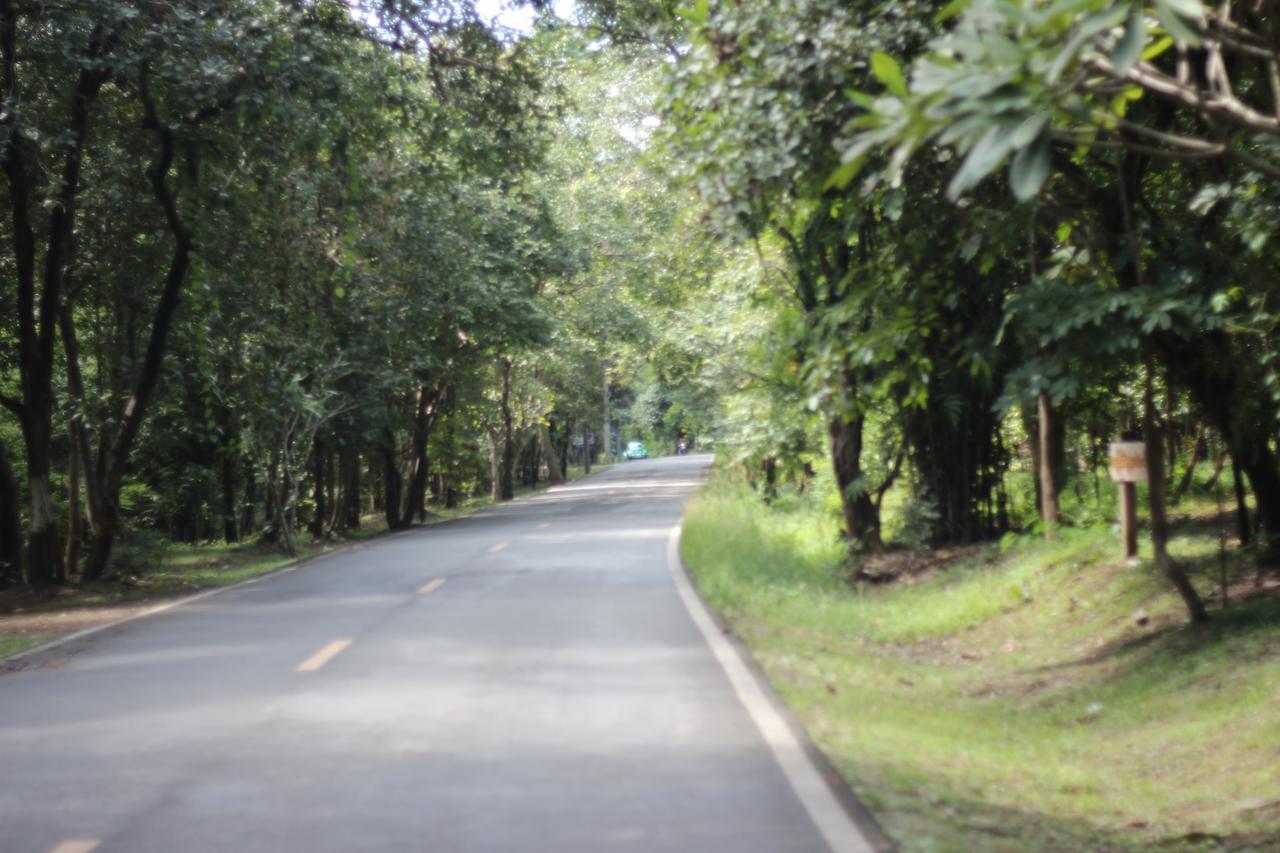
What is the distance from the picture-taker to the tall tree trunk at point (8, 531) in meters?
20.0

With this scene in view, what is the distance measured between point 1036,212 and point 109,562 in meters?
15.7

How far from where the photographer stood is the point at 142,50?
16062 millimetres

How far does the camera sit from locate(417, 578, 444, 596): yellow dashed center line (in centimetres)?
1715

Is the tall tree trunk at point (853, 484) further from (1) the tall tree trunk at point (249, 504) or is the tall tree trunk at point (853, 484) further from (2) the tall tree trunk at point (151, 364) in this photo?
(1) the tall tree trunk at point (249, 504)

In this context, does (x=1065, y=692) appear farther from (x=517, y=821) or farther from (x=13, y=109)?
(x=13, y=109)

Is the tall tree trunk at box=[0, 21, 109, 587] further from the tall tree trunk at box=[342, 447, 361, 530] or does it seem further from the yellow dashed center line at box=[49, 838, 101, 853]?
the tall tree trunk at box=[342, 447, 361, 530]

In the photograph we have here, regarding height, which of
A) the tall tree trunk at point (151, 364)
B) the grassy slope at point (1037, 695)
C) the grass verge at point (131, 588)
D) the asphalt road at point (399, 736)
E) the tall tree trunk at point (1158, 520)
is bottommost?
the grassy slope at point (1037, 695)

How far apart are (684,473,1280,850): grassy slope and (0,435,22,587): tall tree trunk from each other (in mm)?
9967

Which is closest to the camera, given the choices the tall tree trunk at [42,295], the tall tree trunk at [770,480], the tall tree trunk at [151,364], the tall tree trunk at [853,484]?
the tall tree trunk at [42,295]

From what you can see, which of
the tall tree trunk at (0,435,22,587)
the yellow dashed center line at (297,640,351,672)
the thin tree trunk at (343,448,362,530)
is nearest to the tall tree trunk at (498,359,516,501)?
the thin tree trunk at (343,448,362,530)

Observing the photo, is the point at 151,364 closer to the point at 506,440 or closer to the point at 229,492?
the point at 229,492

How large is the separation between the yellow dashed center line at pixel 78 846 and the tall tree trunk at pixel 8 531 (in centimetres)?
1491

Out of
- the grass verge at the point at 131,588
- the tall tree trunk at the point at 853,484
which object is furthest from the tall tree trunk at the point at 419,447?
the tall tree trunk at the point at 853,484

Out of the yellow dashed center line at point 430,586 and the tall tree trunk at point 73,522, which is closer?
Answer: the yellow dashed center line at point 430,586
